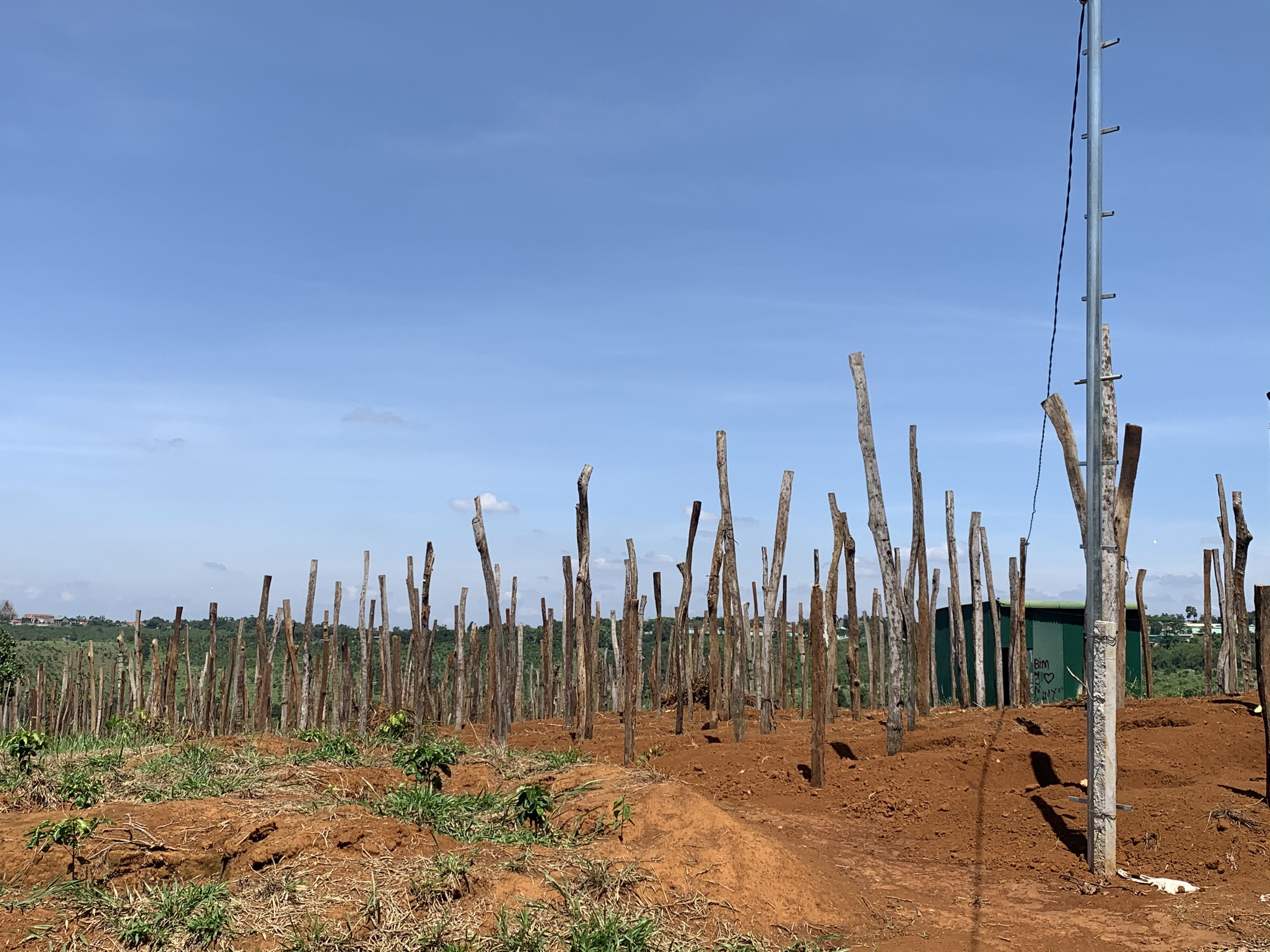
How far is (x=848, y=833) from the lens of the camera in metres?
8.23

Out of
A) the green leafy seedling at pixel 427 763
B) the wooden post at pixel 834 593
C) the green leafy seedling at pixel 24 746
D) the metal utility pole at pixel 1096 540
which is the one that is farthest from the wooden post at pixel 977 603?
the green leafy seedling at pixel 24 746

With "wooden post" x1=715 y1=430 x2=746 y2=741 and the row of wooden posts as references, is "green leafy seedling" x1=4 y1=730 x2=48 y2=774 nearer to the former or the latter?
the row of wooden posts

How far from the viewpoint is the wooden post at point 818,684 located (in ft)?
28.6

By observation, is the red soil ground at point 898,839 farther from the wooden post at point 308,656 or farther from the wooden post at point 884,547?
the wooden post at point 308,656

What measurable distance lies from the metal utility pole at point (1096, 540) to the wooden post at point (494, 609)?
19.3 feet

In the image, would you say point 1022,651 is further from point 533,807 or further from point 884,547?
point 533,807

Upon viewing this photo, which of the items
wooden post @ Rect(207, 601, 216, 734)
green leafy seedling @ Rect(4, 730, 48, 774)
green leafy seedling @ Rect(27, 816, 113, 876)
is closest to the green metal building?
wooden post @ Rect(207, 601, 216, 734)

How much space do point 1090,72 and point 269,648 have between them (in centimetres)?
1348

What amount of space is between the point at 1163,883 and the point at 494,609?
6.71 meters

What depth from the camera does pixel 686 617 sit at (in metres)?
14.0

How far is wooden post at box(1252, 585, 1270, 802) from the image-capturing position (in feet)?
24.9

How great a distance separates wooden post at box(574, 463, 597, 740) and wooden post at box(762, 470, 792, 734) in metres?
2.07

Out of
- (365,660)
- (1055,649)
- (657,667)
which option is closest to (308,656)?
(365,660)

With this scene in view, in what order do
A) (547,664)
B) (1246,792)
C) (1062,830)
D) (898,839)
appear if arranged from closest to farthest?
1. (1062,830)
2. (1246,792)
3. (898,839)
4. (547,664)
